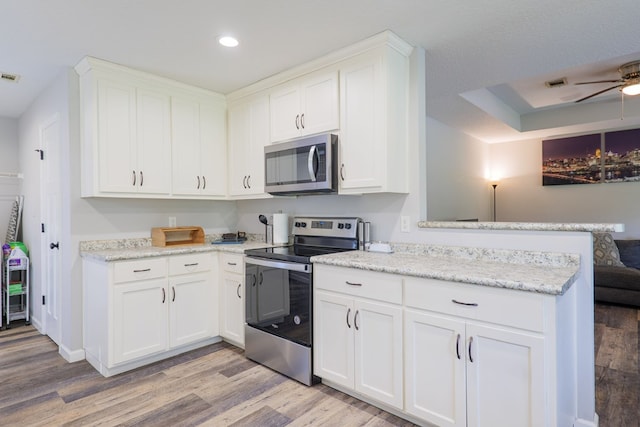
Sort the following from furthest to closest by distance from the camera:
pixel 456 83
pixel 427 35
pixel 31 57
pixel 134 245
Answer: pixel 456 83 < pixel 134 245 < pixel 31 57 < pixel 427 35

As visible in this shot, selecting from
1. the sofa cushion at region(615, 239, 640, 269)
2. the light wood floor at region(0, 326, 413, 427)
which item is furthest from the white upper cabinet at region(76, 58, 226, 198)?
the sofa cushion at region(615, 239, 640, 269)

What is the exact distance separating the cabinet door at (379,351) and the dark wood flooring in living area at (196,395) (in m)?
0.16

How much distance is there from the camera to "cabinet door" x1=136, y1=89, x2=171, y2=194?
302cm

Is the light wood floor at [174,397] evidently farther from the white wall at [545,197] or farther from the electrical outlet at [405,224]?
the white wall at [545,197]

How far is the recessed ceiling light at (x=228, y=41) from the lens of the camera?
2.44 meters

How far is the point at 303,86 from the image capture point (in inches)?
114

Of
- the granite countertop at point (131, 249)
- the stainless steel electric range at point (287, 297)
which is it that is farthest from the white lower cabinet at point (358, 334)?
the granite countertop at point (131, 249)

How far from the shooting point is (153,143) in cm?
311

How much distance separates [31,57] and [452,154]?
4926mm

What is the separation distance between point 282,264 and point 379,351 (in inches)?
35.8

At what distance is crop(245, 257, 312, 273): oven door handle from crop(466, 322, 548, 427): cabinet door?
1.10 m

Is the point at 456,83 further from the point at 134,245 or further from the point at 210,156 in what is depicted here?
the point at 134,245

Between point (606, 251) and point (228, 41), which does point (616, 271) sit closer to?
point (606, 251)

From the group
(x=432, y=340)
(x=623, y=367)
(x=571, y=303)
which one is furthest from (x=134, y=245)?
(x=623, y=367)
